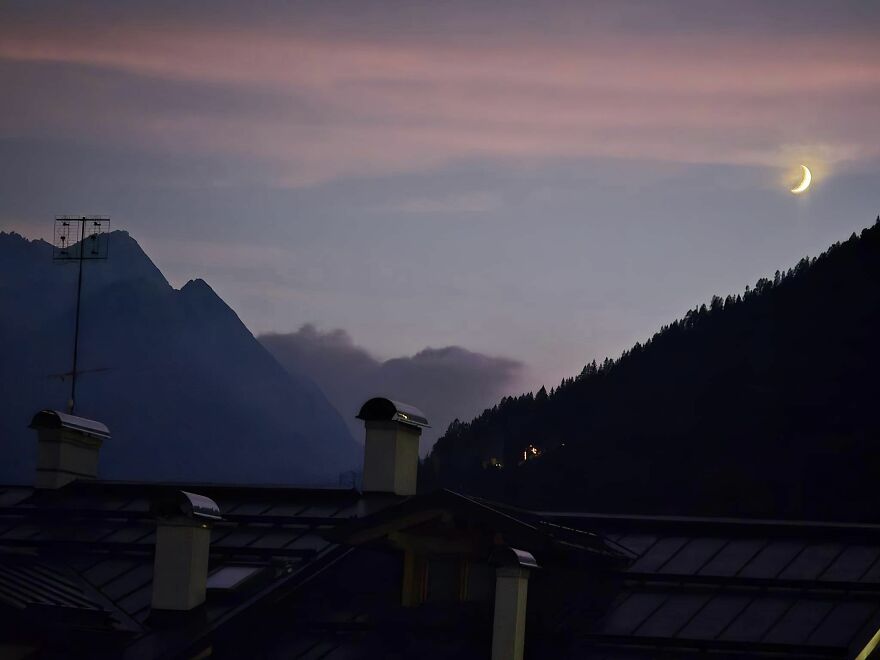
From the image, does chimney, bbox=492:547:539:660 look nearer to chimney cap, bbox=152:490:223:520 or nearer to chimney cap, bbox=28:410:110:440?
chimney cap, bbox=152:490:223:520

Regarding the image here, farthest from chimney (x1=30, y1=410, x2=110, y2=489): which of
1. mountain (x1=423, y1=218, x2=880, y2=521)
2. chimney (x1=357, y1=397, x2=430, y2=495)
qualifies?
mountain (x1=423, y1=218, x2=880, y2=521)

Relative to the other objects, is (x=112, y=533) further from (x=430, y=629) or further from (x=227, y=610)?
(x=430, y=629)

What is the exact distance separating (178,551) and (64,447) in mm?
8316

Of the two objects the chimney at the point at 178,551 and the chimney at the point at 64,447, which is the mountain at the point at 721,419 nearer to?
the chimney at the point at 64,447

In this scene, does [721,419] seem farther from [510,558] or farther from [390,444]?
[510,558]

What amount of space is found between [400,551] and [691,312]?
327ft

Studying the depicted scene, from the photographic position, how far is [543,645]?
23859mm

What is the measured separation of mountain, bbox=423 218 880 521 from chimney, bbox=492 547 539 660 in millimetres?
74224

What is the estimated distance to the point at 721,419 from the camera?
112688mm

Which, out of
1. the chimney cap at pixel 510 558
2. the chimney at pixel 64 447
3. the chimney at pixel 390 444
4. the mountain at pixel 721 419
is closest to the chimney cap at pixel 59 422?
the chimney at pixel 64 447

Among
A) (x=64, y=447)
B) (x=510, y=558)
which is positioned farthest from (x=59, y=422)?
(x=510, y=558)

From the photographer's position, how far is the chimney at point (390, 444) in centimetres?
2839

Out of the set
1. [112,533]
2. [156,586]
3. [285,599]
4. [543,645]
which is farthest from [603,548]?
[112,533]

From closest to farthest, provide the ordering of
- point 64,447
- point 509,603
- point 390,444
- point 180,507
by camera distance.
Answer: point 509,603, point 180,507, point 390,444, point 64,447
